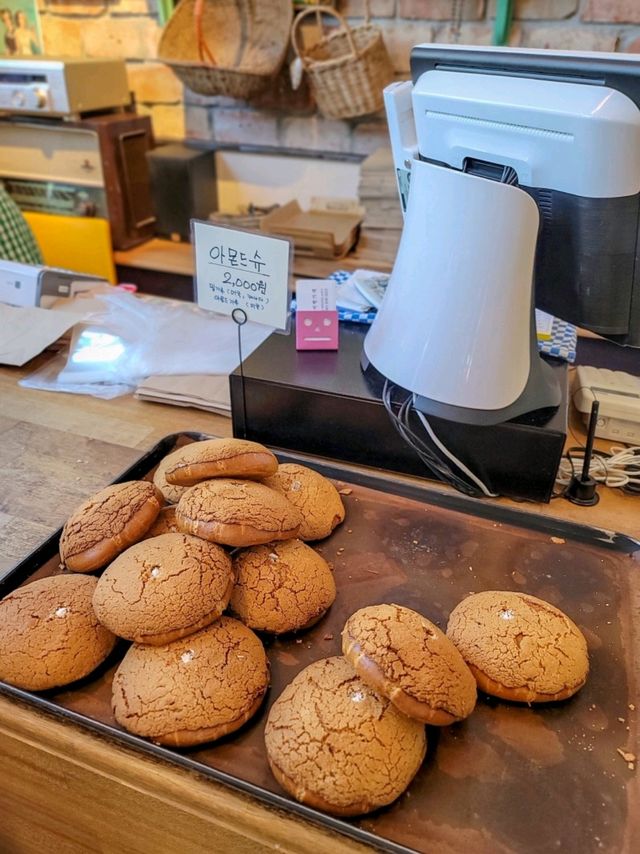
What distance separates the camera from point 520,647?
24.3 inches

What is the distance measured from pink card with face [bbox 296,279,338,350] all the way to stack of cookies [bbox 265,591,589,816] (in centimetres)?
50

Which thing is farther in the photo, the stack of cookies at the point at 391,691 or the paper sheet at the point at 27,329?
the paper sheet at the point at 27,329

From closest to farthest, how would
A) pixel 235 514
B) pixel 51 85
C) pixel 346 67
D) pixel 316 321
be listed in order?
pixel 235 514 → pixel 316 321 → pixel 346 67 → pixel 51 85

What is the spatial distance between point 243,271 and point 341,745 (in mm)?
612

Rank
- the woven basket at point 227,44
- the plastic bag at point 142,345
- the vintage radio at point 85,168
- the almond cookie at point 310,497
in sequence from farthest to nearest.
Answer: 1. the vintage radio at point 85,168
2. the woven basket at point 227,44
3. the plastic bag at point 142,345
4. the almond cookie at point 310,497

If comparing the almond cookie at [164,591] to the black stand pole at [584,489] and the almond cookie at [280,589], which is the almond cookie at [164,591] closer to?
the almond cookie at [280,589]

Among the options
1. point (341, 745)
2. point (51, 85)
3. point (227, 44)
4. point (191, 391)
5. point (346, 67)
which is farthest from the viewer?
point (227, 44)

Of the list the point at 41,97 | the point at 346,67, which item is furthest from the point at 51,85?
the point at 346,67

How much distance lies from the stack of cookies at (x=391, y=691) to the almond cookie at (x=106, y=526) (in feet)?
0.74

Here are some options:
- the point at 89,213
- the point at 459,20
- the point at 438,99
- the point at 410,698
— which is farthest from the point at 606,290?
the point at 89,213

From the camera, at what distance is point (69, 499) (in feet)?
2.95

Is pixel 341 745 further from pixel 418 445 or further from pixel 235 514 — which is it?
pixel 418 445

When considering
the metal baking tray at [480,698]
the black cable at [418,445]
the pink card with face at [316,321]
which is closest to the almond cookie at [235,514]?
the metal baking tray at [480,698]

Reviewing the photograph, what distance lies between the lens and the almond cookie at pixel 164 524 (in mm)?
711
